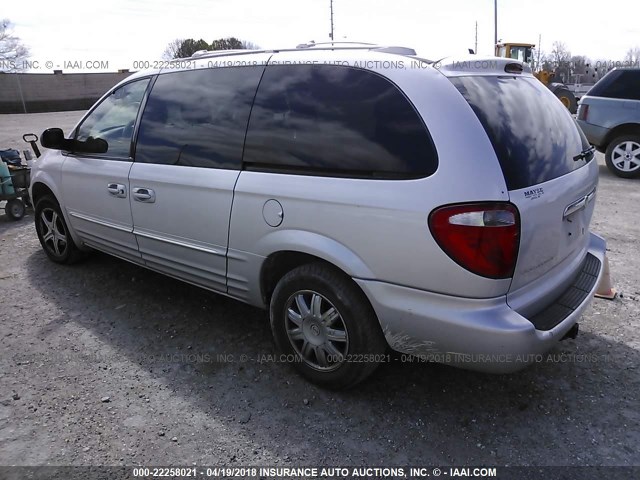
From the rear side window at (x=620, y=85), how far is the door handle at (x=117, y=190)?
8561 mm

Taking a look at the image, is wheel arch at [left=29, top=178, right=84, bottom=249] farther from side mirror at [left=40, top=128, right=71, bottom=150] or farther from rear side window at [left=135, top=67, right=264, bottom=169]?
rear side window at [left=135, top=67, right=264, bottom=169]

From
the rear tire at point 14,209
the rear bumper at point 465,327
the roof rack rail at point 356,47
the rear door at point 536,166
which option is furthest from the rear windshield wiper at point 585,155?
the rear tire at point 14,209

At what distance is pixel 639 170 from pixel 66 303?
9.02m

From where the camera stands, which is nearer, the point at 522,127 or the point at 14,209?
the point at 522,127

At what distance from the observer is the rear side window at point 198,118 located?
3.06 metres

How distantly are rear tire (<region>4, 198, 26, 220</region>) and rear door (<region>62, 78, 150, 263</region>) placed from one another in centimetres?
296

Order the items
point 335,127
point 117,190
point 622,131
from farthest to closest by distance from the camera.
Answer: point 622,131 < point 117,190 < point 335,127

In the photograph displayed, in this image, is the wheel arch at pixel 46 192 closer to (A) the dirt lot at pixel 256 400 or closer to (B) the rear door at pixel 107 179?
(B) the rear door at pixel 107 179

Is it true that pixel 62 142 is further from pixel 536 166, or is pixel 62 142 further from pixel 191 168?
pixel 536 166

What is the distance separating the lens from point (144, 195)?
3.50m

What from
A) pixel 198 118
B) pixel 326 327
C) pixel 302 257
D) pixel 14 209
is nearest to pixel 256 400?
pixel 326 327

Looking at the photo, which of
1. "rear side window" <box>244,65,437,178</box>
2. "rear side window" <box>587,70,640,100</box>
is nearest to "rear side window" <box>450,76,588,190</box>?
"rear side window" <box>244,65,437,178</box>

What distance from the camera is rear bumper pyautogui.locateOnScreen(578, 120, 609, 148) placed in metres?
8.89

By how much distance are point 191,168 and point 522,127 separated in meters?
1.97
